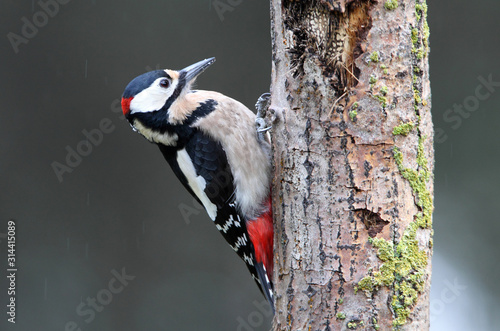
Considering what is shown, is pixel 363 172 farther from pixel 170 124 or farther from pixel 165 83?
pixel 165 83

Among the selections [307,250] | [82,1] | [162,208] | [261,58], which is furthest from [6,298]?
[307,250]

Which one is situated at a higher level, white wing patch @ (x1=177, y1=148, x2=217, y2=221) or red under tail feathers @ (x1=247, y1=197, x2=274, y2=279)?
white wing patch @ (x1=177, y1=148, x2=217, y2=221)

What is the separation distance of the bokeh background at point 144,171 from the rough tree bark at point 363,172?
2.66 m

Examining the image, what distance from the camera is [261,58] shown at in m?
4.57

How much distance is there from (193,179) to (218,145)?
26 cm

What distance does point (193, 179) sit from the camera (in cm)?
271

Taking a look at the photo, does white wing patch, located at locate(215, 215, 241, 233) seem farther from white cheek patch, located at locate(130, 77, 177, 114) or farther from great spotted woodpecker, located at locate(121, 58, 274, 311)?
white cheek patch, located at locate(130, 77, 177, 114)

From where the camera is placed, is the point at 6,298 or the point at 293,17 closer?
the point at 293,17

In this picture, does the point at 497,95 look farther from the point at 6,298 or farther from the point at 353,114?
the point at 6,298

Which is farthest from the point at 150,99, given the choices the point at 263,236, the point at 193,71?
the point at 263,236

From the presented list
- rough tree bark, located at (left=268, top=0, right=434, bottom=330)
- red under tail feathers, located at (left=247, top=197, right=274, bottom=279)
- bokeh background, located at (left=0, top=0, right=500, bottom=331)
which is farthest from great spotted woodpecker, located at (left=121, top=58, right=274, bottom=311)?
bokeh background, located at (left=0, top=0, right=500, bottom=331)

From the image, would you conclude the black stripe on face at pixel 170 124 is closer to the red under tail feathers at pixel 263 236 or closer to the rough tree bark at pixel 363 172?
the red under tail feathers at pixel 263 236

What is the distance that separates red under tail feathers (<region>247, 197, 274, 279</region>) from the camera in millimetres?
2471

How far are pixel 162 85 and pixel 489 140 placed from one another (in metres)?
3.17
